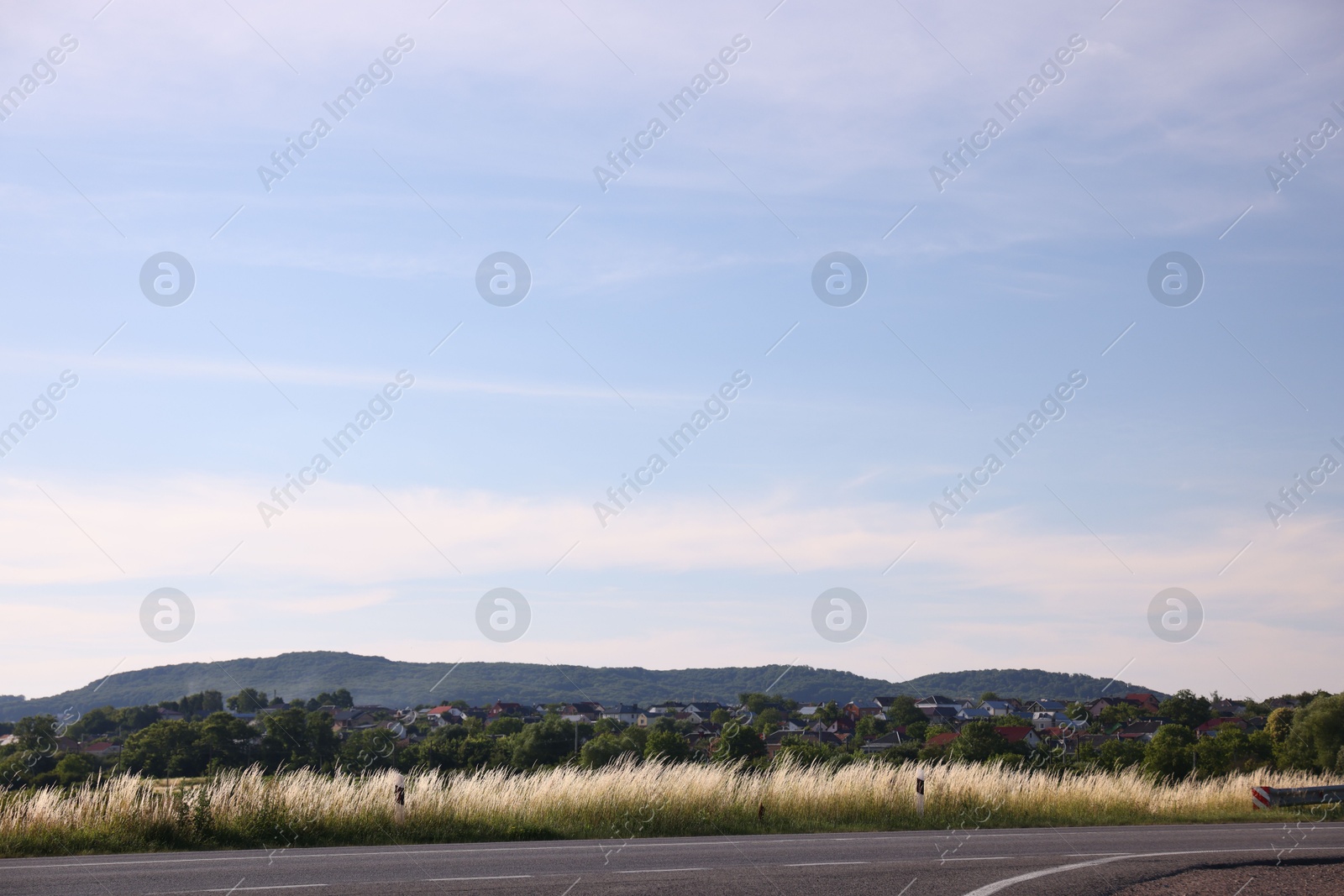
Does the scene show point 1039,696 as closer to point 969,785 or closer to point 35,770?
point 969,785

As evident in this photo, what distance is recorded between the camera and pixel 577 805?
1692 cm

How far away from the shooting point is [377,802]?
1555 centimetres

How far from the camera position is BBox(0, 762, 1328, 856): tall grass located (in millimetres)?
13859

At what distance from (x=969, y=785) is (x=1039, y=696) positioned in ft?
451

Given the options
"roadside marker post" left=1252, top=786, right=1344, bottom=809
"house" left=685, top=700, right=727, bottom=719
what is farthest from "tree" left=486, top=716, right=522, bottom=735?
"house" left=685, top=700, right=727, bottom=719

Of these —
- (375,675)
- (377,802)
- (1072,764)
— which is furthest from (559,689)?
(377,802)

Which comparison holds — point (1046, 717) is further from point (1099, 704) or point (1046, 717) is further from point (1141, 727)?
point (1141, 727)

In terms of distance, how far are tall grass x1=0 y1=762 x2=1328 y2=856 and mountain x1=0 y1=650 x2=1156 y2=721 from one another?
42.3m

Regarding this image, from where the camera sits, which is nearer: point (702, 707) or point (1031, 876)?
point (1031, 876)

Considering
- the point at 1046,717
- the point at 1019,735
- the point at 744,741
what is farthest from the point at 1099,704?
the point at 744,741

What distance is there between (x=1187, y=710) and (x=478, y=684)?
230ft

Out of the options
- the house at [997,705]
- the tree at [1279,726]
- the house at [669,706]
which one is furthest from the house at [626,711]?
the tree at [1279,726]

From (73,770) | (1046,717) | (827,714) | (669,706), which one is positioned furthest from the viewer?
(1046,717)

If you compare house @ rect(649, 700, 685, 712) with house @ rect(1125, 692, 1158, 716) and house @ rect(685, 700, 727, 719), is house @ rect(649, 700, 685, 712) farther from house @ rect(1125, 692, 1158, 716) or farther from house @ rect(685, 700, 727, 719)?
house @ rect(1125, 692, 1158, 716)
